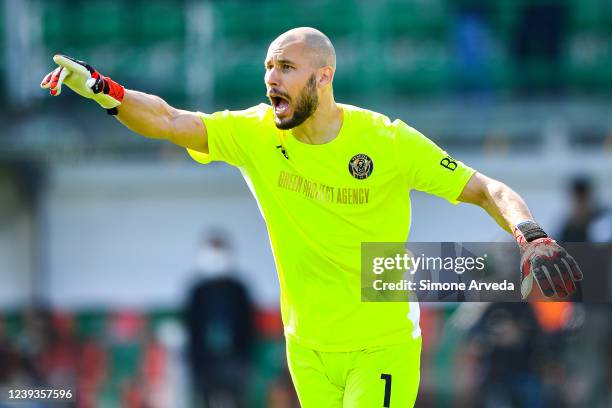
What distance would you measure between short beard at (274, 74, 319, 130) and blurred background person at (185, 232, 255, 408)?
6285mm

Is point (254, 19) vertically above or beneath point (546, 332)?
above

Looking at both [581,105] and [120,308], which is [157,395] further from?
[581,105]

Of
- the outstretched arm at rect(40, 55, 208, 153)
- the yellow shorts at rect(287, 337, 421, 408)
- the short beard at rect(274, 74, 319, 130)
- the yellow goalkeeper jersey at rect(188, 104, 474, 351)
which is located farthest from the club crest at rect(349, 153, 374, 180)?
the yellow shorts at rect(287, 337, 421, 408)

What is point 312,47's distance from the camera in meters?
6.82

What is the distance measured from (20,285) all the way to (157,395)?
3.37m

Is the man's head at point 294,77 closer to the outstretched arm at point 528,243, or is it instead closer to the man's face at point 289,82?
the man's face at point 289,82

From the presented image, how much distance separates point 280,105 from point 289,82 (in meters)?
0.12

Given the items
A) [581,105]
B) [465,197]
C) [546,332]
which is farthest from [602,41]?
[465,197]

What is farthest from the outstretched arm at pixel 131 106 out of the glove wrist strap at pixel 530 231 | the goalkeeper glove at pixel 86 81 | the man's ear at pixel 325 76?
the glove wrist strap at pixel 530 231

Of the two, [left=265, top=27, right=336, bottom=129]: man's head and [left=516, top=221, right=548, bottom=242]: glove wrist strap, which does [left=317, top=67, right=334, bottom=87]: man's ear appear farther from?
[left=516, top=221, right=548, bottom=242]: glove wrist strap

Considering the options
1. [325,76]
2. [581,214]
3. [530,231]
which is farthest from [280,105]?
[581,214]

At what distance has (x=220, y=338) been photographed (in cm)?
1305

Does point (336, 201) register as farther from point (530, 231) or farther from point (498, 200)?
point (530, 231)

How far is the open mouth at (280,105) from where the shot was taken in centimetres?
674
